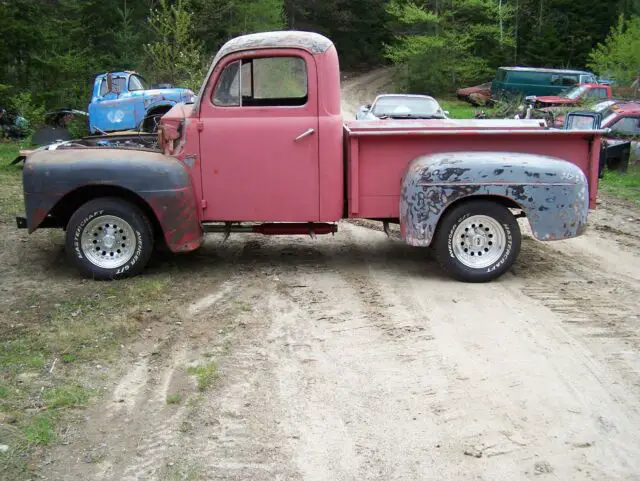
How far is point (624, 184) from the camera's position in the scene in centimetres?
1322

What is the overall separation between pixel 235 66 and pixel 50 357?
337 cm

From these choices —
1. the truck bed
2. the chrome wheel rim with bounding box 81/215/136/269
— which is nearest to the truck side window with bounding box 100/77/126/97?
the chrome wheel rim with bounding box 81/215/136/269

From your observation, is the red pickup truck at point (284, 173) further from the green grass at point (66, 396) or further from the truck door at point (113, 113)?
the truck door at point (113, 113)

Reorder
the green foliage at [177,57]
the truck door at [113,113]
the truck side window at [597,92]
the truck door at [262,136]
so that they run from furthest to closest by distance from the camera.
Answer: the truck side window at [597,92] → the green foliage at [177,57] → the truck door at [113,113] → the truck door at [262,136]

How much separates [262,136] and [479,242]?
239 centimetres

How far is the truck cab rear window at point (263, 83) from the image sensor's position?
7023mm

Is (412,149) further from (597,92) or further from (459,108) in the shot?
(459,108)

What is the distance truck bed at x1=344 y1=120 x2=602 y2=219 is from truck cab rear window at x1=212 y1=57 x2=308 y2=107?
0.68 meters

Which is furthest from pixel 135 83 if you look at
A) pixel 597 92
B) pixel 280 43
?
pixel 597 92

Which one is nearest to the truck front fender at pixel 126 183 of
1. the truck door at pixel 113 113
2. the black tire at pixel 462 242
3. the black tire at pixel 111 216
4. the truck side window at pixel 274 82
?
the black tire at pixel 111 216

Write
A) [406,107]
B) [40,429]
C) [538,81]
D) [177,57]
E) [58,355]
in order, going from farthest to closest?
1. [538,81]
2. [177,57]
3. [406,107]
4. [58,355]
5. [40,429]

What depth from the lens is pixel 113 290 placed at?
22.0 feet

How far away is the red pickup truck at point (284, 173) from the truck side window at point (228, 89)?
1 centimetres

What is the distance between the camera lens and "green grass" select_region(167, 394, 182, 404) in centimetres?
450
